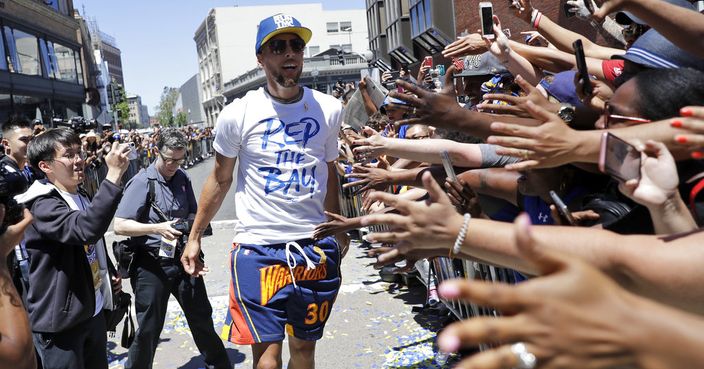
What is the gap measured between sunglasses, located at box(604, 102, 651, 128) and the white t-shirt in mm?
1981

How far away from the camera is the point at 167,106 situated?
99.1 meters

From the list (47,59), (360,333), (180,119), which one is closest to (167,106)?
(180,119)

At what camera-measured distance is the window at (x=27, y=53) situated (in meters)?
22.7

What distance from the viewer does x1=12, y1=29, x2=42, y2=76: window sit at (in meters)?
22.7

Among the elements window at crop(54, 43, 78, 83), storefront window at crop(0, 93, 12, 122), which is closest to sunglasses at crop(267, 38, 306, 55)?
storefront window at crop(0, 93, 12, 122)

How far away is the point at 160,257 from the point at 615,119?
11.9 feet

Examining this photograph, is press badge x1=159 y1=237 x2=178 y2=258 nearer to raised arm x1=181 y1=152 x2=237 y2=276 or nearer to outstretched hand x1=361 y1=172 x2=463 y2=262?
raised arm x1=181 y1=152 x2=237 y2=276

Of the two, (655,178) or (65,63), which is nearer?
(655,178)

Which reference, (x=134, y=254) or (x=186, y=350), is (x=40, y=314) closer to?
(x=134, y=254)

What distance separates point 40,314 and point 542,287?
3.07m

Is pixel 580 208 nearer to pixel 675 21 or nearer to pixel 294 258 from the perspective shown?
pixel 675 21

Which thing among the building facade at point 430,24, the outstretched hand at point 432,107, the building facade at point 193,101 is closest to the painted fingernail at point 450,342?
the outstretched hand at point 432,107

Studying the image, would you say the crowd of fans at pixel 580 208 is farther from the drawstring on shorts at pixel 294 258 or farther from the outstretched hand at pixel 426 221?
the drawstring on shorts at pixel 294 258

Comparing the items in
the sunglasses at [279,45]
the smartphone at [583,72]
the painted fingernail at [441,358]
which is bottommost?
the painted fingernail at [441,358]
